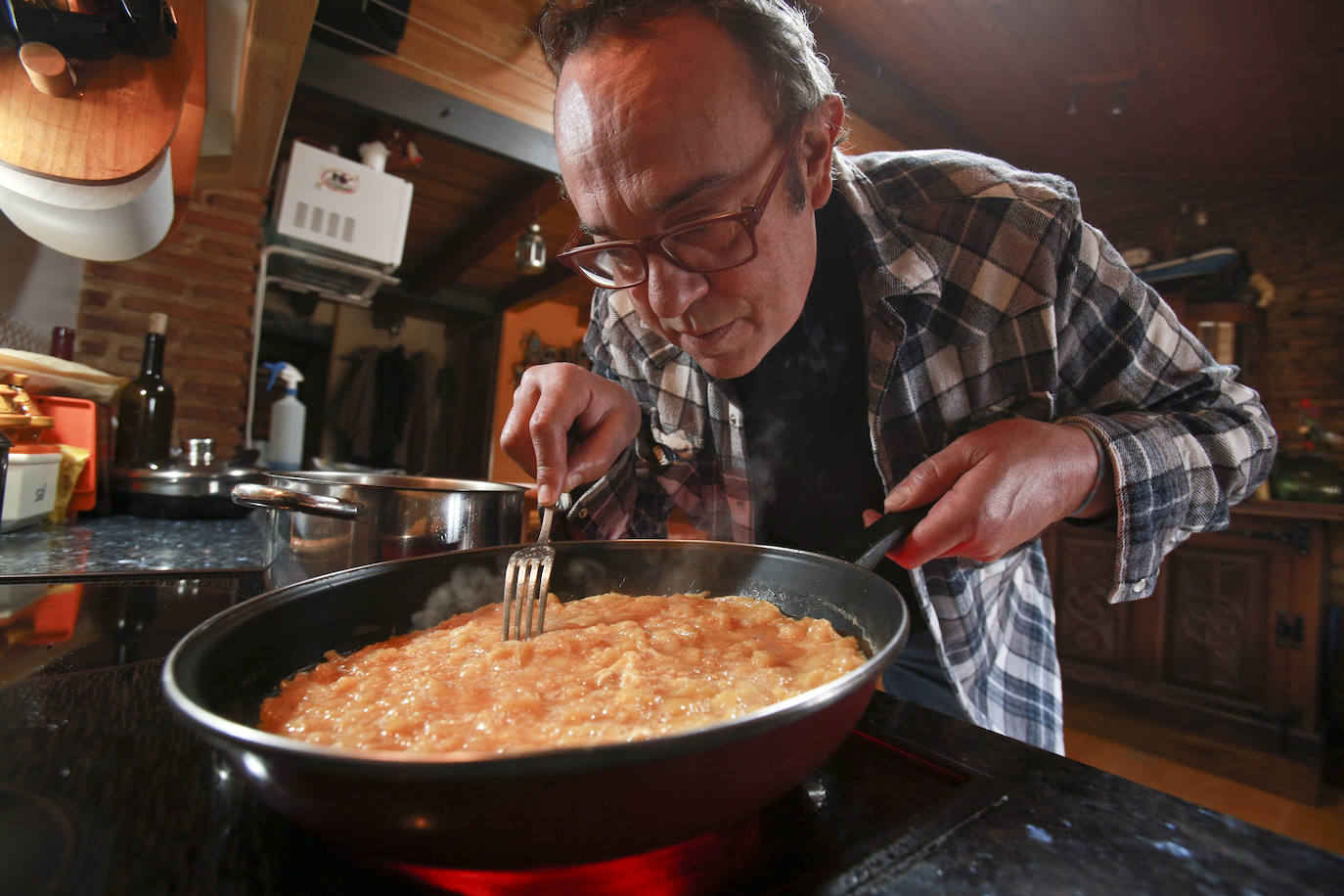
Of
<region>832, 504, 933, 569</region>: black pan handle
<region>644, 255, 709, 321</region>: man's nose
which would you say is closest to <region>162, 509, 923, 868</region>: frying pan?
<region>832, 504, 933, 569</region>: black pan handle

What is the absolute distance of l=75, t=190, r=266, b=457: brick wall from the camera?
126 inches

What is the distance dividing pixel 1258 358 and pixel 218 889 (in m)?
5.58

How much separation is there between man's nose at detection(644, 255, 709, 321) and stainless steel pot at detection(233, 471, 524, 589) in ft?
1.31

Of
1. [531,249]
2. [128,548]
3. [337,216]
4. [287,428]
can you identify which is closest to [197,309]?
[287,428]

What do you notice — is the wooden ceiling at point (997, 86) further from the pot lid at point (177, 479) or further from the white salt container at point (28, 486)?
the white salt container at point (28, 486)

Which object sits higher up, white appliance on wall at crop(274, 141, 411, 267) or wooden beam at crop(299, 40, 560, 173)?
wooden beam at crop(299, 40, 560, 173)

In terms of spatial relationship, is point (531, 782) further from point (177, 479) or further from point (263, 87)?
point (177, 479)

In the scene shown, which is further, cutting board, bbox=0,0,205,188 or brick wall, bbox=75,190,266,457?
brick wall, bbox=75,190,266,457

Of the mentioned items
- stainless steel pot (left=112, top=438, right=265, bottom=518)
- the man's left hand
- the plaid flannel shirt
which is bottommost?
stainless steel pot (left=112, top=438, right=265, bottom=518)

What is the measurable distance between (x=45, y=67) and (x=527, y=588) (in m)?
1.18

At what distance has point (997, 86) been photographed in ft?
11.8

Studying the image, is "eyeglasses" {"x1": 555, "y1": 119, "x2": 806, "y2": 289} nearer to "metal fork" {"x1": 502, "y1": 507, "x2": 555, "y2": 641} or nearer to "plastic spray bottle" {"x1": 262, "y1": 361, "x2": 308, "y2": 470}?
"metal fork" {"x1": 502, "y1": 507, "x2": 555, "y2": 641}

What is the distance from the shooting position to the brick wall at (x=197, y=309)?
3207 mm

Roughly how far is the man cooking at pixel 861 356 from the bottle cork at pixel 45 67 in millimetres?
798
